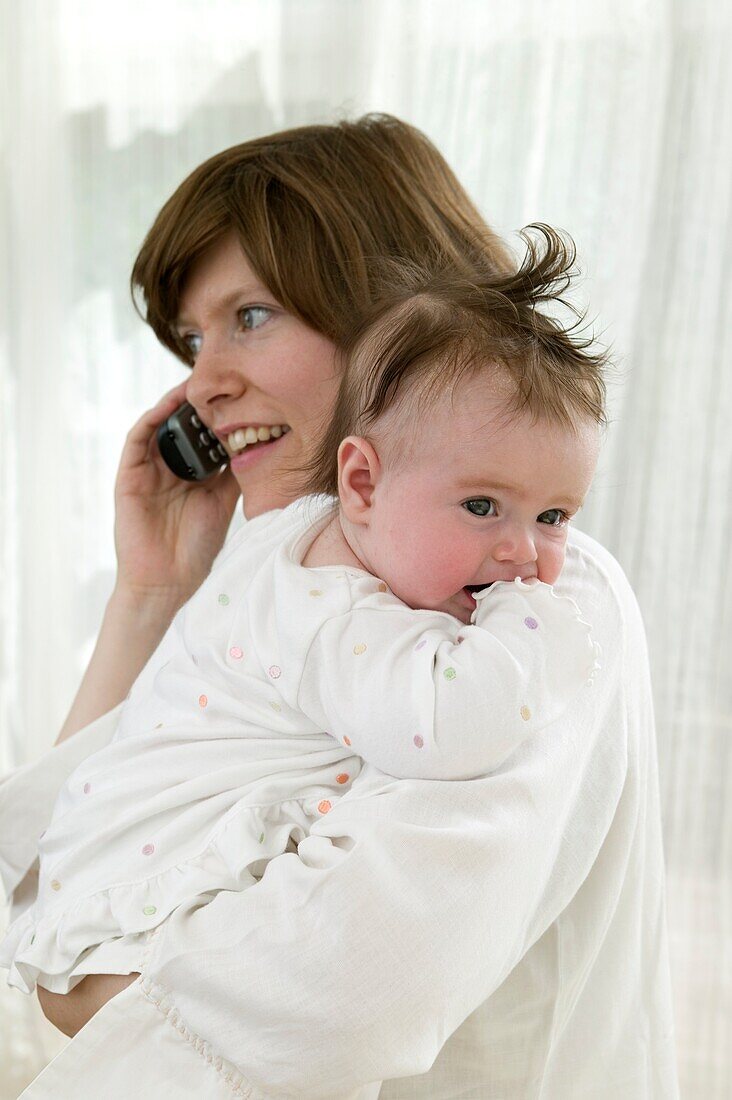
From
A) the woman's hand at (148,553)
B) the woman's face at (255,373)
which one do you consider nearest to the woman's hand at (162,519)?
the woman's hand at (148,553)

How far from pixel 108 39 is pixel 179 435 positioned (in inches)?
57.9

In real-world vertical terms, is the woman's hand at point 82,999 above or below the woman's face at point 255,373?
below

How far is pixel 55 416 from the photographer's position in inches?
109

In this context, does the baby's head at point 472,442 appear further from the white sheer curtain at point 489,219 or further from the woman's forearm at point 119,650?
the white sheer curtain at point 489,219

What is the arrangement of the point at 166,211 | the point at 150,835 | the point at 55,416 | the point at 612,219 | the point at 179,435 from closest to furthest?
the point at 150,835 → the point at 166,211 → the point at 179,435 → the point at 612,219 → the point at 55,416

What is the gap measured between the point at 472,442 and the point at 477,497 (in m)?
0.05

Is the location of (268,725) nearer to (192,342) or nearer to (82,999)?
(82,999)

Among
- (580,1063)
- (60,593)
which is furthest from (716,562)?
(60,593)

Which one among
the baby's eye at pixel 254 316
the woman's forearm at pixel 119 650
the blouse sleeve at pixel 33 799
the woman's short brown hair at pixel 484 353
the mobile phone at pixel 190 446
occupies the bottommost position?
the blouse sleeve at pixel 33 799

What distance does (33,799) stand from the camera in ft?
4.61

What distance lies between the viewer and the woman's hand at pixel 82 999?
1023 mm

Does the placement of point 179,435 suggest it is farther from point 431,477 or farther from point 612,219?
point 612,219

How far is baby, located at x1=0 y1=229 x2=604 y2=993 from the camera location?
91 centimetres

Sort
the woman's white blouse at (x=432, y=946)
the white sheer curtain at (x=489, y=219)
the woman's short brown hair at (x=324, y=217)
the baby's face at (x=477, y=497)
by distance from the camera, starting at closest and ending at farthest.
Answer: the woman's white blouse at (x=432, y=946)
the baby's face at (x=477, y=497)
the woman's short brown hair at (x=324, y=217)
the white sheer curtain at (x=489, y=219)
